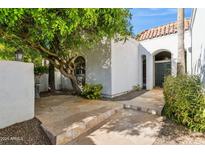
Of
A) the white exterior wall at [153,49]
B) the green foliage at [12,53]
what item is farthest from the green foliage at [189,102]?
the white exterior wall at [153,49]

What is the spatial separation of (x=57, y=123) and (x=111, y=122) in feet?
6.04

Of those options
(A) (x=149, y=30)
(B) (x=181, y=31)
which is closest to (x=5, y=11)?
(B) (x=181, y=31)

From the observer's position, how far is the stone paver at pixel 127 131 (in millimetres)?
4953

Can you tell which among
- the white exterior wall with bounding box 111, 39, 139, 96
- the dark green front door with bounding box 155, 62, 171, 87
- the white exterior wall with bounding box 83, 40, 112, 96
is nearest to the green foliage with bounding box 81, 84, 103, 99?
the white exterior wall with bounding box 83, 40, 112, 96

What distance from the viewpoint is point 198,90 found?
5.59 m

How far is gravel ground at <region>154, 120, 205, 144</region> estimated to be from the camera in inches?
195

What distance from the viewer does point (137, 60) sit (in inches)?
577

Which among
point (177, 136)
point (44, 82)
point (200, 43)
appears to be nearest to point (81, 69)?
point (44, 82)

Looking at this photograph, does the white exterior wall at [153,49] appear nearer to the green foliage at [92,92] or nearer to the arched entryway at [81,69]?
the arched entryway at [81,69]

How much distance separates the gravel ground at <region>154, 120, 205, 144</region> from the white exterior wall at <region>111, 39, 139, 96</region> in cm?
532

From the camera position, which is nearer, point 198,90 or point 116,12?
point 198,90

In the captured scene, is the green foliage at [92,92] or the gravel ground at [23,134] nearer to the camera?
the gravel ground at [23,134]
